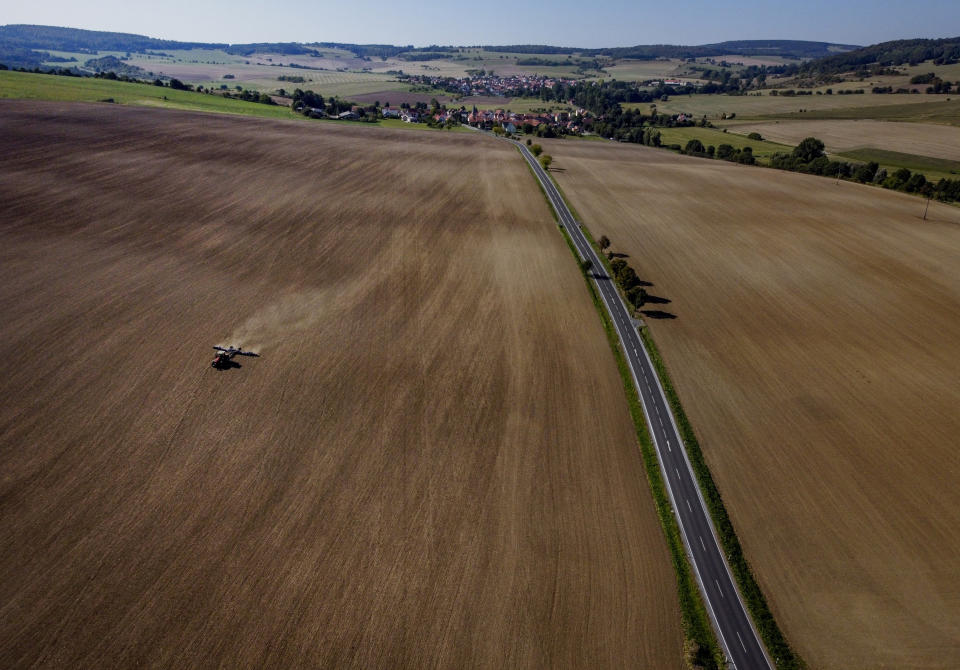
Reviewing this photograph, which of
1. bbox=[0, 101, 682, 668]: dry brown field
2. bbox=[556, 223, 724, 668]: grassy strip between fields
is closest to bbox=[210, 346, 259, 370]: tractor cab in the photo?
bbox=[0, 101, 682, 668]: dry brown field

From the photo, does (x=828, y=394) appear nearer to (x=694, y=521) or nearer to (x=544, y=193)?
(x=694, y=521)

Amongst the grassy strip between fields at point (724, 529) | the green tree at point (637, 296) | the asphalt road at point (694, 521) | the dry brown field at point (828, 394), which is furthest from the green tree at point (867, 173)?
the grassy strip between fields at point (724, 529)

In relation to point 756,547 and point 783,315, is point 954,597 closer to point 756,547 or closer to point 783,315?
point 756,547

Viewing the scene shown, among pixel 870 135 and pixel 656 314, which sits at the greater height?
pixel 870 135

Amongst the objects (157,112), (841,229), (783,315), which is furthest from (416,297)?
(157,112)

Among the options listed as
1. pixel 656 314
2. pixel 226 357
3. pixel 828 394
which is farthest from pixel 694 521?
pixel 226 357

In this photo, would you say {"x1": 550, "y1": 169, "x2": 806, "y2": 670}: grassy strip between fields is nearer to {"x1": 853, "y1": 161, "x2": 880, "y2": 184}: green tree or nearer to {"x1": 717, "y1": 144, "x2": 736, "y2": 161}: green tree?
{"x1": 853, "y1": 161, "x2": 880, "y2": 184}: green tree
